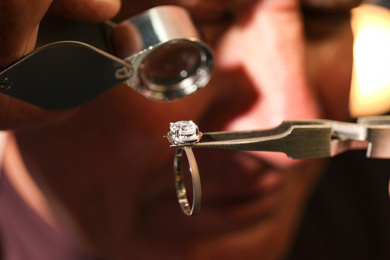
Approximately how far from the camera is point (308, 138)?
0.30 meters

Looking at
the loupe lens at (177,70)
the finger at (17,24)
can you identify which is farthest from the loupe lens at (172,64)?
the finger at (17,24)

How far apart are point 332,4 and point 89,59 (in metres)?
0.28

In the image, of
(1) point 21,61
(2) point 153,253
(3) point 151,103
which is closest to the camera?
(1) point 21,61

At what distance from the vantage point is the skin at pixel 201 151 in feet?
1.46

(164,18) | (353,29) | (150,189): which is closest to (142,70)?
(164,18)

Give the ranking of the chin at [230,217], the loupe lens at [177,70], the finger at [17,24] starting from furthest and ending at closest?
1. the chin at [230,217]
2. the loupe lens at [177,70]
3. the finger at [17,24]

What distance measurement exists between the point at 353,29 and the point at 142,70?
0.94 ft

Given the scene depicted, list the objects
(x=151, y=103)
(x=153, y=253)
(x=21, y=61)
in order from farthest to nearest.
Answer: (x=153, y=253) < (x=151, y=103) < (x=21, y=61)

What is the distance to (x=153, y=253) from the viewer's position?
562mm

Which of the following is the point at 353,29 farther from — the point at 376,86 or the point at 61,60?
the point at 61,60

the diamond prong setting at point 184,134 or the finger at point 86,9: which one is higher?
the finger at point 86,9

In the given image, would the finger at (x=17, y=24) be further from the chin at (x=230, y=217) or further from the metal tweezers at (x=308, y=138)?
the chin at (x=230, y=217)

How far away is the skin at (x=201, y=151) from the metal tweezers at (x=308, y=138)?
12cm

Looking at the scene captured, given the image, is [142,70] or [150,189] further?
[150,189]
